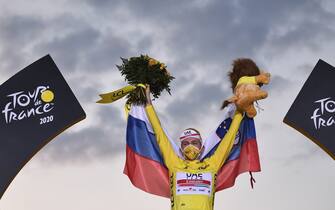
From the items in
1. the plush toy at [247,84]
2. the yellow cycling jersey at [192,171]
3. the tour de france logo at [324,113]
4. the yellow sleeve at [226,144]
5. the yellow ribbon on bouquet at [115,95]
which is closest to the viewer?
the yellow cycling jersey at [192,171]

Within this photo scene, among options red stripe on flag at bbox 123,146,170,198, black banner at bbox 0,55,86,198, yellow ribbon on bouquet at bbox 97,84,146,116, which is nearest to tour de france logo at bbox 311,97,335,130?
red stripe on flag at bbox 123,146,170,198

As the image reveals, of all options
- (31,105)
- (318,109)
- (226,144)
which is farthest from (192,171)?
(31,105)

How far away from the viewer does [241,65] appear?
1016 centimetres

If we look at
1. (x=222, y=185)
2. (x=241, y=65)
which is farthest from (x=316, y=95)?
(x=222, y=185)

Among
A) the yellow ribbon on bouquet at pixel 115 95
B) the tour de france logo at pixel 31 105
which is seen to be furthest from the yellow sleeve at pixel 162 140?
the tour de france logo at pixel 31 105

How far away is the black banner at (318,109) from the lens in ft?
35.1

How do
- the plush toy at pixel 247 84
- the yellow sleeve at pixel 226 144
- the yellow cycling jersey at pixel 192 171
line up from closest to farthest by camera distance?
the yellow cycling jersey at pixel 192 171, the plush toy at pixel 247 84, the yellow sleeve at pixel 226 144

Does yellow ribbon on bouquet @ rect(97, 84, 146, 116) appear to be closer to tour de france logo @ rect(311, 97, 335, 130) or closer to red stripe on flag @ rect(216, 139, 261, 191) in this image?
red stripe on flag @ rect(216, 139, 261, 191)

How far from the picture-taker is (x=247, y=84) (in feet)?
32.0

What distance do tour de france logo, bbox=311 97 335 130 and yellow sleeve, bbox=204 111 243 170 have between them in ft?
5.10

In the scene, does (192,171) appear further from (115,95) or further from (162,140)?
(115,95)

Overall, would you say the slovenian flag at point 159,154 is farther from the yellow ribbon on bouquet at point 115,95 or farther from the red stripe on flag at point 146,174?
the yellow ribbon on bouquet at point 115,95

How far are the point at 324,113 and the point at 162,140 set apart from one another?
2.72 meters

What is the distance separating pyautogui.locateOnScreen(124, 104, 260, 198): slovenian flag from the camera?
1012 centimetres
